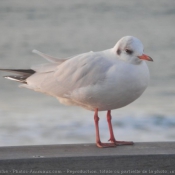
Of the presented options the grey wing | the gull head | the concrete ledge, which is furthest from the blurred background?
the concrete ledge

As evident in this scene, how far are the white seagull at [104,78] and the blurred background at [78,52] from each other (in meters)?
2.40

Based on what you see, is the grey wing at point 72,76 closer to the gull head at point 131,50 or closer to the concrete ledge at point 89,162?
the gull head at point 131,50

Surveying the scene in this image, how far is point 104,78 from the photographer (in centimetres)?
347

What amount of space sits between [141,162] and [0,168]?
0.62 meters

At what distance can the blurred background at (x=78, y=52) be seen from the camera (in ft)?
21.2

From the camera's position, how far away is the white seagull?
3416 millimetres

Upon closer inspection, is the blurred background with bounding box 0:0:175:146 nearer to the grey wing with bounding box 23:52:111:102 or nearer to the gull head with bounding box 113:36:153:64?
the grey wing with bounding box 23:52:111:102

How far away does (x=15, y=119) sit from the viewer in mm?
6750

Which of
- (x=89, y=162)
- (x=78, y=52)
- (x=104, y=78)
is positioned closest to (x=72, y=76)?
(x=104, y=78)

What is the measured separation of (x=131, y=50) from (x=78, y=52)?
6.63 meters

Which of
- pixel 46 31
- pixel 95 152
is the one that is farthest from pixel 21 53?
pixel 95 152

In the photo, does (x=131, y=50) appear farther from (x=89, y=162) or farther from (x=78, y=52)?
(x=78, y=52)

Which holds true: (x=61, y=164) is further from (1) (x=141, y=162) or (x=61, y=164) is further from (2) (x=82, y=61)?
(2) (x=82, y=61)

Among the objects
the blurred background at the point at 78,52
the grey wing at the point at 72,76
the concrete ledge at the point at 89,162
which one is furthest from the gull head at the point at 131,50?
the blurred background at the point at 78,52
